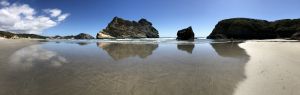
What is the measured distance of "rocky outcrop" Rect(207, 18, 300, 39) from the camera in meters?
85.7

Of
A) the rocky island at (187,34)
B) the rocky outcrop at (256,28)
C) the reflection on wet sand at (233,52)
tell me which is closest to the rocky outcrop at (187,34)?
the rocky island at (187,34)

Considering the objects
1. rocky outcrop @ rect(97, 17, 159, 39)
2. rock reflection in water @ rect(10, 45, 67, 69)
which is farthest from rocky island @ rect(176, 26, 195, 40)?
rocky outcrop @ rect(97, 17, 159, 39)

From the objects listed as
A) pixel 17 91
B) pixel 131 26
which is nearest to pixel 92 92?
pixel 17 91

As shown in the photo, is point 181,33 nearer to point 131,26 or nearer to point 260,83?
point 260,83

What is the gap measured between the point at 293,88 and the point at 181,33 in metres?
79.4

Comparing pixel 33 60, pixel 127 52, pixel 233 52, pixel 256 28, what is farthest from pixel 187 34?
pixel 33 60

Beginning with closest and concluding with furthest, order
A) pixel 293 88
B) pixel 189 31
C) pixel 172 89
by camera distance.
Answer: pixel 293 88 < pixel 172 89 < pixel 189 31

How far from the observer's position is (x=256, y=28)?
9938 centimetres

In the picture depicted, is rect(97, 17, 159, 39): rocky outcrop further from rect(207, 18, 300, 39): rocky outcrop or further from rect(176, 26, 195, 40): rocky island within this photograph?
rect(176, 26, 195, 40): rocky island

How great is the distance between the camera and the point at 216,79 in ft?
24.3

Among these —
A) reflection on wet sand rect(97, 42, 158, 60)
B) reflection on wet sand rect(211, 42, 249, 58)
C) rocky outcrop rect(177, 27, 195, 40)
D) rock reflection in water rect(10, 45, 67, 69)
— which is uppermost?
rocky outcrop rect(177, 27, 195, 40)

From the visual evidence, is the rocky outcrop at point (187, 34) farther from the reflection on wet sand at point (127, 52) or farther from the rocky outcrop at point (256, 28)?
the reflection on wet sand at point (127, 52)

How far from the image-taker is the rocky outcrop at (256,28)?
85694mm

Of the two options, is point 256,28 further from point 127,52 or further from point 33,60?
point 33,60
